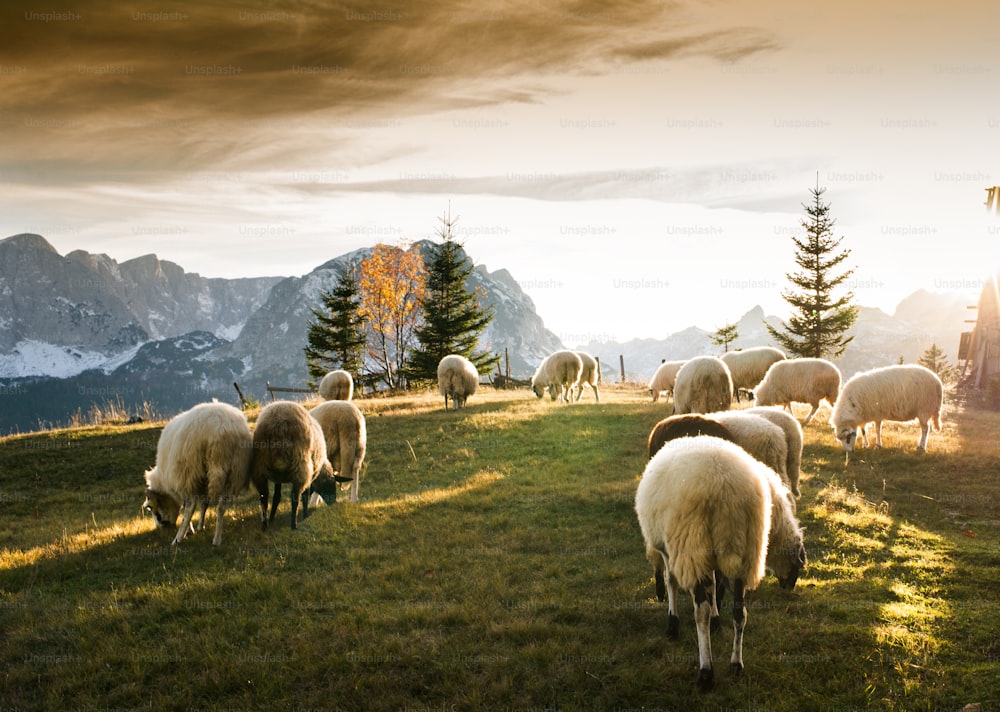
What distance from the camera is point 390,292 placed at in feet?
134

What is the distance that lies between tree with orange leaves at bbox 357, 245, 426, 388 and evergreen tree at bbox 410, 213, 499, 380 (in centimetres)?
408

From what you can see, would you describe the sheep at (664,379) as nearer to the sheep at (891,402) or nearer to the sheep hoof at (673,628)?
the sheep at (891,402)

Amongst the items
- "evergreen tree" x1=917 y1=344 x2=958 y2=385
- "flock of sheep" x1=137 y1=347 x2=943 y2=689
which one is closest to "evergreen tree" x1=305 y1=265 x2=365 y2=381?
"flock of sheep" x1=137 y1=347 x2=943 y2=689

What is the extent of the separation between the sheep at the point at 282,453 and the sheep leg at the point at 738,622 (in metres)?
6.82

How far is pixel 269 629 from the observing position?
5602mm

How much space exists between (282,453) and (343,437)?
2.40 m

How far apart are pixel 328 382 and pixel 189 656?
16288 mm

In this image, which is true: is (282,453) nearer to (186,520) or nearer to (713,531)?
(186,520)

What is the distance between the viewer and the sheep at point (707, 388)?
1334 cm

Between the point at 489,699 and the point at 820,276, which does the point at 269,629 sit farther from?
the point at 820,276

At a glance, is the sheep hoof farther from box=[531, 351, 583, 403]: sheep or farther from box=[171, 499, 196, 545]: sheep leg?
box=[531, 351, 583, 403]: sheep

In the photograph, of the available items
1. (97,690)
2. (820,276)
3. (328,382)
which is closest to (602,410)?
(328,382)

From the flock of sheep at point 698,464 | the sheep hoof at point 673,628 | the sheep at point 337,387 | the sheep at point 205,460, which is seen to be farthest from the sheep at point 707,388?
the sheep at point 337,387

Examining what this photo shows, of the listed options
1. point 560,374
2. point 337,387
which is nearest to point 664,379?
point 560,374
